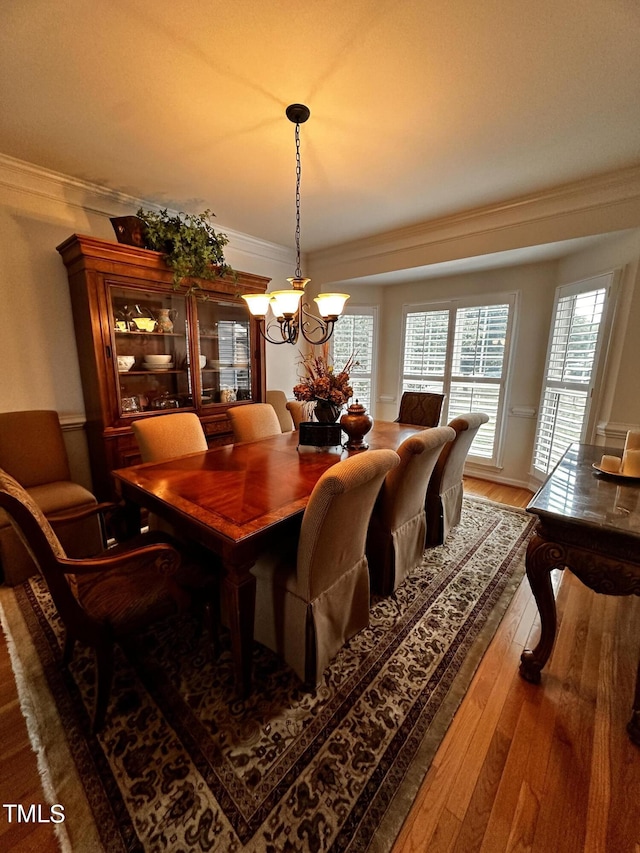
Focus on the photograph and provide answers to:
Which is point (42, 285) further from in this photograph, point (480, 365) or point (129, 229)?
point (480, 365)

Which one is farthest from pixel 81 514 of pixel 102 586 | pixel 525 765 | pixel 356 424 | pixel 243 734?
pixel 525 765

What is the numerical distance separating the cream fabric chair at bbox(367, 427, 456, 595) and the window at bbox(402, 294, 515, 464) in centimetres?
228

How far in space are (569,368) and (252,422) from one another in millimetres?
2916

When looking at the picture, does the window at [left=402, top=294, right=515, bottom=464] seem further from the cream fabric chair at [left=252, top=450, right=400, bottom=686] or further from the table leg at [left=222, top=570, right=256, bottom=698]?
the table leg at [left=222, top=570, right=256, bottom=698]

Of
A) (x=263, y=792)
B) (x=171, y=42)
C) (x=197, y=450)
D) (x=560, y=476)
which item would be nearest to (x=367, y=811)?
(x=263, y=792)

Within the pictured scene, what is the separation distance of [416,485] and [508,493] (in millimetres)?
2236

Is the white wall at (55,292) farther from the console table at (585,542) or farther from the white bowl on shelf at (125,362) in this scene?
the console table at (585,542)

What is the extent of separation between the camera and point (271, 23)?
1325 millimetres

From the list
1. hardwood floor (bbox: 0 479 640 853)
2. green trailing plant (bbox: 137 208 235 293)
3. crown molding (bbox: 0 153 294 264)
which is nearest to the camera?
hardwood floor (bbox: 0 479 640 853)

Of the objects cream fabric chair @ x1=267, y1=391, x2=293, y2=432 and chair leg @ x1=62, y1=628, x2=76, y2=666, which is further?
cream fabric chair @ x1=267, y1=391, x2=293, y2=432

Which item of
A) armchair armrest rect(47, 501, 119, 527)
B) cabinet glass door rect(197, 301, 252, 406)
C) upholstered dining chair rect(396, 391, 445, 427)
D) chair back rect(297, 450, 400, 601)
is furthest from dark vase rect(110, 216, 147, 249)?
upholstered dining chair rect(396, 391, 445, 427)

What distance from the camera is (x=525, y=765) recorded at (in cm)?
120

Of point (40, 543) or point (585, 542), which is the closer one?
point (40, 543)

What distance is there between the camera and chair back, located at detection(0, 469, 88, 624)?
3.46 ft
